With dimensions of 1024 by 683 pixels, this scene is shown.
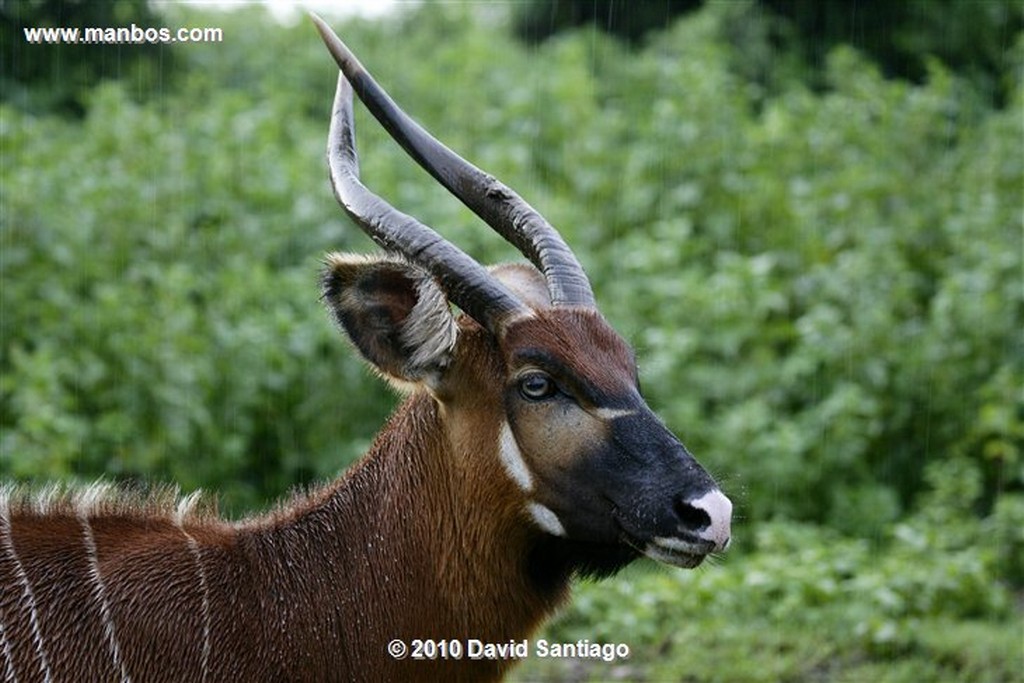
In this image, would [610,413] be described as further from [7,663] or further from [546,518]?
[7,663]

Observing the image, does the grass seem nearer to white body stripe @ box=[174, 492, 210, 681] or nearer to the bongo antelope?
the bongo antelope

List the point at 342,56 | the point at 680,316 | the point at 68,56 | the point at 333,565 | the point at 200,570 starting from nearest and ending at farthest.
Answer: the point at 200,570 → the point at 333,565 → the point at 342,56 → the point at 680,316 → the point at 68,56

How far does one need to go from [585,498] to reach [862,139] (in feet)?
28.3

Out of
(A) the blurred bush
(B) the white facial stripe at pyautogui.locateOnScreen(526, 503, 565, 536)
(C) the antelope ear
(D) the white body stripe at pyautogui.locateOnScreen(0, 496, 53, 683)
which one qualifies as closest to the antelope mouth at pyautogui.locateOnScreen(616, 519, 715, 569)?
(B) the white facial stripe at pyautogui.locateOnScreen(526, 503, 565, 536)

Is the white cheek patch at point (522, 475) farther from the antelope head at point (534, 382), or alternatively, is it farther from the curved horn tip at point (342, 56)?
the curved horn tip at point (342, 56)

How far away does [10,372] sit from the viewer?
862 cm

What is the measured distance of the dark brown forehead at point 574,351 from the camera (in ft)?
14.4

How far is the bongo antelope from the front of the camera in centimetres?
422

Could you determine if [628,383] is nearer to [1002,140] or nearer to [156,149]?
[156,149]

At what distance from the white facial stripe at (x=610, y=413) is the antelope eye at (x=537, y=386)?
0.14m

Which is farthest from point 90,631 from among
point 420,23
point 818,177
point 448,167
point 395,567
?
point 420,23

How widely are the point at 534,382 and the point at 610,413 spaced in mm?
239

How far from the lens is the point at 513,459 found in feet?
14.5

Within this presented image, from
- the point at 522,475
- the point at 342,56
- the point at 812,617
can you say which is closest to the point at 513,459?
the point at 522,475
